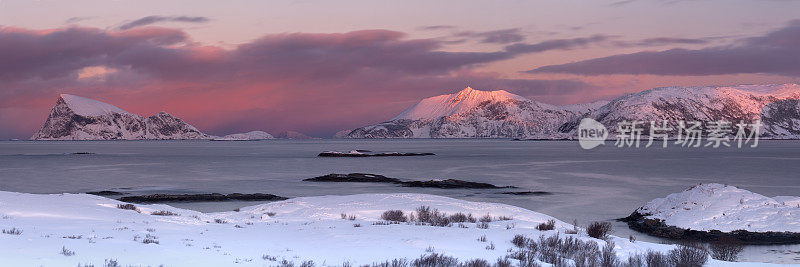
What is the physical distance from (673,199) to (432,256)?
53.9 ft

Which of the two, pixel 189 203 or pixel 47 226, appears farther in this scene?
pixel 189 203

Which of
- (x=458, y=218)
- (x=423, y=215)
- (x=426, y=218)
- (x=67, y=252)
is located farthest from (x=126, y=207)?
(x=458, y=218)

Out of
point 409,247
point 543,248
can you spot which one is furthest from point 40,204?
point 543,248

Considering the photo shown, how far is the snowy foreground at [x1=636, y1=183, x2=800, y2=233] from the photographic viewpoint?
824 inches

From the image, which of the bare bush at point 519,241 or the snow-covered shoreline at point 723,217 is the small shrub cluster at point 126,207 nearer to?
the bare bush at point 519,241

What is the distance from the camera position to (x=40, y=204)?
1803 centimetres

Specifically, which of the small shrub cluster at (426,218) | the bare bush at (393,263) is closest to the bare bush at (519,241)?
the bare bush at (393,263)

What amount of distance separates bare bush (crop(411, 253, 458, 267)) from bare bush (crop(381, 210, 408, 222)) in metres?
7.24

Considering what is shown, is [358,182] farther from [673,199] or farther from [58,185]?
[673,199]

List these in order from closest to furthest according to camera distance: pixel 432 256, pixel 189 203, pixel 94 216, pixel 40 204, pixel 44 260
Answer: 1. pixel 44 260
2. pixel 432 256
3. pixel 94 216
4. pixel 40 204
5. pixel 189 203

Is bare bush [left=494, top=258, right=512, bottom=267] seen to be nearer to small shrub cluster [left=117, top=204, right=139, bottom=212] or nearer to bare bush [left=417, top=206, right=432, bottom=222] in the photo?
bare bush [left=417, top=206, right=432, bottom=222]

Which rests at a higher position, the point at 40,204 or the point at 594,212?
the point at 40,204

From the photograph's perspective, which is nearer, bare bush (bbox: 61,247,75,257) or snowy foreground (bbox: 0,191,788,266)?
bare bush (bbox: 61,247,75,257)

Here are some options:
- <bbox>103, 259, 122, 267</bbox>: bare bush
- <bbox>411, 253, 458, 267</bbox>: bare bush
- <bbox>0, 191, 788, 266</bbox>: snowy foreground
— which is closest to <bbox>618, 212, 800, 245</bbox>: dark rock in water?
<bbox>0, 191, 788, 266</bbox>: snowy foreground
